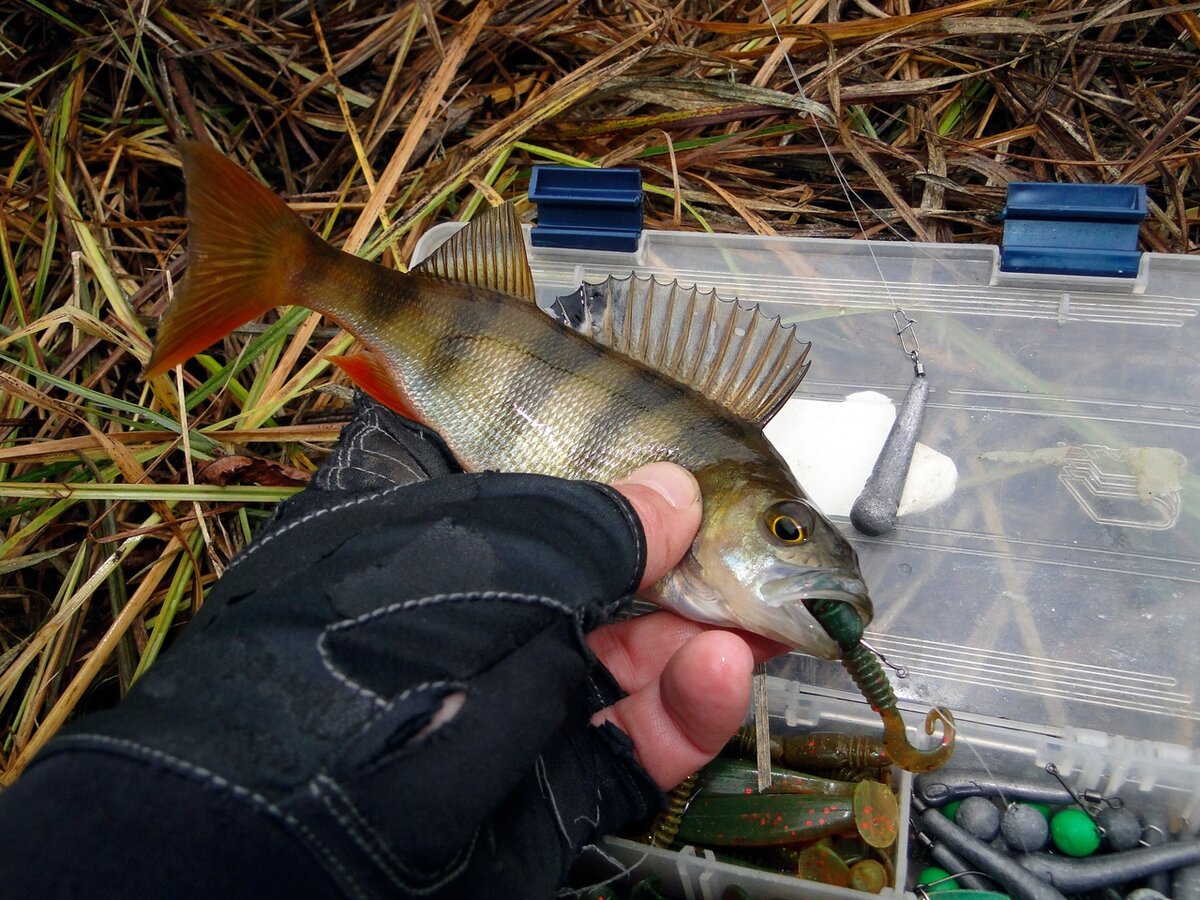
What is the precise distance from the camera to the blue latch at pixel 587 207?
84.5 inches

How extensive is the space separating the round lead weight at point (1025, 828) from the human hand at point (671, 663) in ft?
1.88

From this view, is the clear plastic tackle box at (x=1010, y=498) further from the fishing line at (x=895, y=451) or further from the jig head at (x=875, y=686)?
the jig head at (x=875, y=686)

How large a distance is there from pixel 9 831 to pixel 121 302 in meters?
1.78

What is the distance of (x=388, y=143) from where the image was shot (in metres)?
2.66

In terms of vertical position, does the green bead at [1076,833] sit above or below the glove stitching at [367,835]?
below

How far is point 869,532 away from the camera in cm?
187

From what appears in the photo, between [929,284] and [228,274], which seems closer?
[228,274]

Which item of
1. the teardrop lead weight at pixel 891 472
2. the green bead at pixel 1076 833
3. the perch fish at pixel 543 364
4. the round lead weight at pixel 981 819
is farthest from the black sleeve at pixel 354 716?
the green bead at pixel 1076 833

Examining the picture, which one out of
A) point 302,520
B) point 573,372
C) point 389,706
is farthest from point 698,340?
point 389,706

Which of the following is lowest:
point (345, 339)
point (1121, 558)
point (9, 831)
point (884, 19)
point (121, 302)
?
point (1121, 558)

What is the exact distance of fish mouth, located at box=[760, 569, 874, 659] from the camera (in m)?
1.36

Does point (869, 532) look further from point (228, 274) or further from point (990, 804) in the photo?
point (228, 274)

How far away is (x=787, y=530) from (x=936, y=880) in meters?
0.79

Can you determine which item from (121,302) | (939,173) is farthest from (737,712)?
(121,302)
